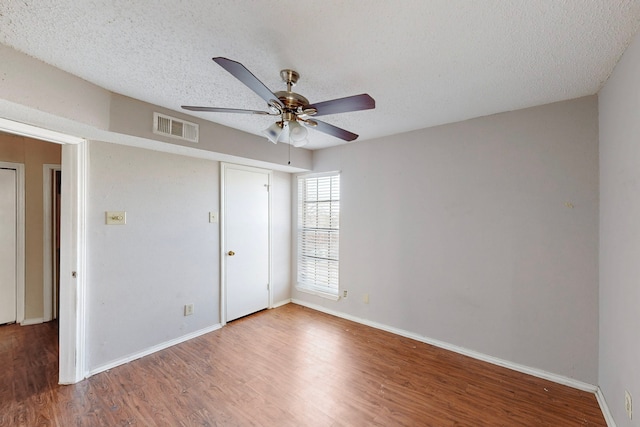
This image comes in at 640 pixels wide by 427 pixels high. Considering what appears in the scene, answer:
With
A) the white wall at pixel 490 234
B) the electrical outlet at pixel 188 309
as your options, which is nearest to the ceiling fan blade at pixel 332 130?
the white wall at pixel 490 234

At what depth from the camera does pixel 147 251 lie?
2754 millimetres

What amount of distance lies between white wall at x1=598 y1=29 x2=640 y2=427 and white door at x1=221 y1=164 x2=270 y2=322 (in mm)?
3523

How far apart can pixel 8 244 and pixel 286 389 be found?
388 cm

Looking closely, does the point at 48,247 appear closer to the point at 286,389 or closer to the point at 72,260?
the point at 72,260

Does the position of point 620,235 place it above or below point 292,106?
below

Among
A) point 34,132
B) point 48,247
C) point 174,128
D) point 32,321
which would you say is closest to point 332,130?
point 174,128

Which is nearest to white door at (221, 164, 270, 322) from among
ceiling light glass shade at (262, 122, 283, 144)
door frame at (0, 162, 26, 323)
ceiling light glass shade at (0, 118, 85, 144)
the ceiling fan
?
ceiling light glass shade at (0, 118, 85, 144)

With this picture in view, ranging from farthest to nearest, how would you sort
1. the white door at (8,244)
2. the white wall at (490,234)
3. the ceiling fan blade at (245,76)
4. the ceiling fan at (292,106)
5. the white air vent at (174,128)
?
the white door at (8,244) → the white air vent at (174,128) → the white wall at (490,234) → the ceiling fan at (292,106) → the ceiling fan blade at (245,76)

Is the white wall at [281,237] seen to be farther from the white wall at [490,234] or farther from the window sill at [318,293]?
the white wall at [490,234]

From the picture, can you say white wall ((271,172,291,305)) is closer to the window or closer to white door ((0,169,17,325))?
the window

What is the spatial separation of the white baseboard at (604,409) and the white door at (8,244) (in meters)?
5.98

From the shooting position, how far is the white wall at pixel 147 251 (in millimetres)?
2438

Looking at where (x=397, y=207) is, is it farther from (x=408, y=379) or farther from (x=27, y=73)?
(x=27, y=73)

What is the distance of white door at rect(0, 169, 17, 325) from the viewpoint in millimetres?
3260
